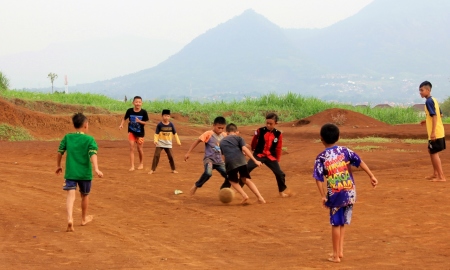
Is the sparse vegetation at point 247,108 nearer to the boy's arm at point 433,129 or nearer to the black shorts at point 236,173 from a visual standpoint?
the boy's arm at point 433,129

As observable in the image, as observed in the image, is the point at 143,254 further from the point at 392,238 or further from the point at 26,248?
the point at 392,238

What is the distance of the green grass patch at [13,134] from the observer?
27.8 metres

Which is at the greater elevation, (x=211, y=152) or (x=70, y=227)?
(x=211, y=152)

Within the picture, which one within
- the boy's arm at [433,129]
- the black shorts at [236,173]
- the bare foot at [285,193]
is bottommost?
the bare foot at [285,193]

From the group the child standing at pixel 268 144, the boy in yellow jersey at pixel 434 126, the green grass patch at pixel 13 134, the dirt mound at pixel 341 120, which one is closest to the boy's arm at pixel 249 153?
the child standing at pixel 268 144

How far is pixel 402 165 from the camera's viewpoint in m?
18.0

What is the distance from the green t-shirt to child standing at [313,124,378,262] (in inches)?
139

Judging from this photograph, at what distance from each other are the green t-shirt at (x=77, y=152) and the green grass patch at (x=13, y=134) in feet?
62.0

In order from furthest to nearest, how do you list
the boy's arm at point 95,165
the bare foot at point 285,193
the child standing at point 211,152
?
the bare foot at point 285,193, the child standing at point 211,152, the boy's arm at point 95,165

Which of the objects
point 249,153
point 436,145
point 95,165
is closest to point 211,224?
point 249,153

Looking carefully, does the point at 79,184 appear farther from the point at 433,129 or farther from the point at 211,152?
the point at 433,129

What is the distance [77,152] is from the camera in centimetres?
974

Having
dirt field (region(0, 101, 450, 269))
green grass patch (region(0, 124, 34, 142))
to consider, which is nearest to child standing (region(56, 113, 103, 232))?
dirt field (region(0, 101, 450, 269))

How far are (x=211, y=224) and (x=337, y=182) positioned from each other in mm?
3113
